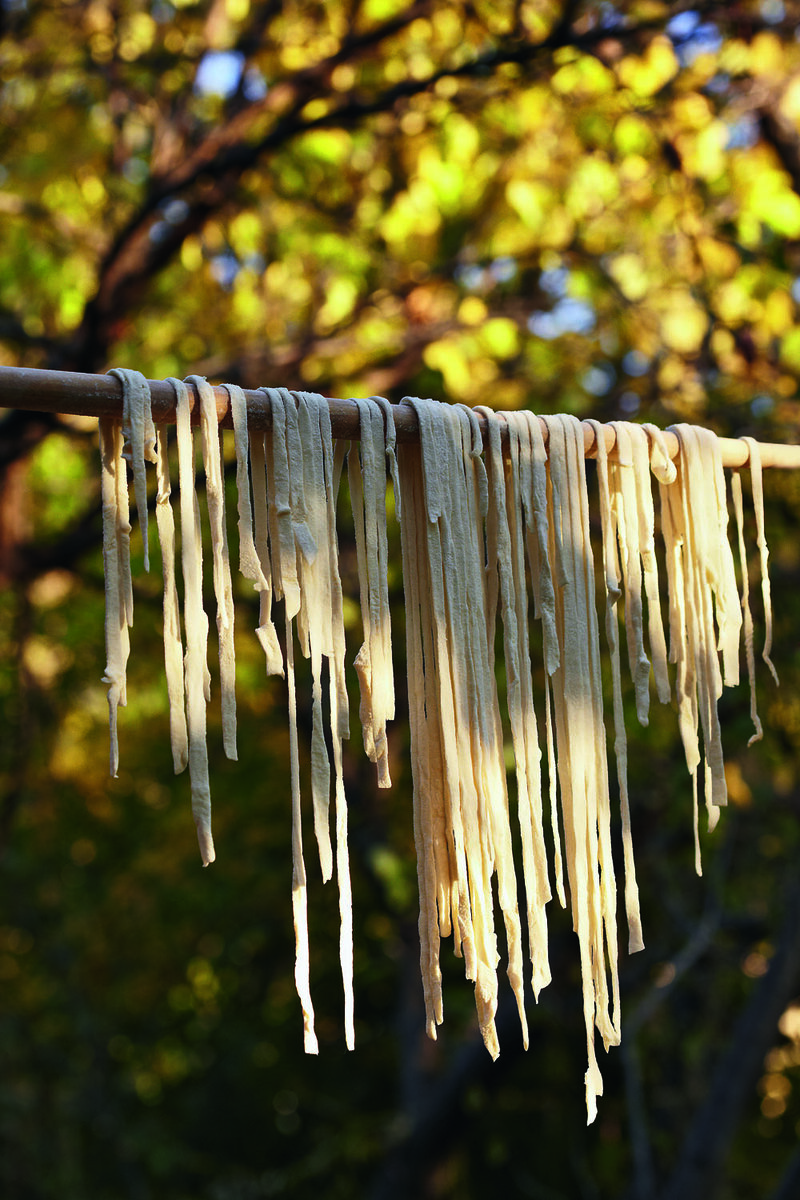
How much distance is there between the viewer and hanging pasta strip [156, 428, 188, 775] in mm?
705

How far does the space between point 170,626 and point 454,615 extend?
0.65 ft

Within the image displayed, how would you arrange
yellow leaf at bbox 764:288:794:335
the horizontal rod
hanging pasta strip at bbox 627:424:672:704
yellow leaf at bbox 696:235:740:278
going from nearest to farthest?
1. the horizontal rod
2. hanging pasta strip at bbox 627:424:672:704
3. yellow leaf at bbox 764:288:794:335
4. yellow leaf at bbox 696:235:740:278

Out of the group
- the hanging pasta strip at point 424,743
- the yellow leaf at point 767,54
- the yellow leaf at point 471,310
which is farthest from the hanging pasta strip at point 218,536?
the yellow leaf at point 471,310

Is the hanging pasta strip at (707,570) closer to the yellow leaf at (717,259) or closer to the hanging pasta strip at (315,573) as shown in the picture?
the hanging pasta strip at (315,573)

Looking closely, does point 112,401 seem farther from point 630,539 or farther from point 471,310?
point 471,310

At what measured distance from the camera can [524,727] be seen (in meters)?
0.81

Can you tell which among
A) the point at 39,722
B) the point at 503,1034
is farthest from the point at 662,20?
the point at 39,722

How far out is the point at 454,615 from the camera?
31.2 inches

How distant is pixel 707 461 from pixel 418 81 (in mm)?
1471

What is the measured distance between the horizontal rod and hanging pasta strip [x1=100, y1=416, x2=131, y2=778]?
0.02 meters

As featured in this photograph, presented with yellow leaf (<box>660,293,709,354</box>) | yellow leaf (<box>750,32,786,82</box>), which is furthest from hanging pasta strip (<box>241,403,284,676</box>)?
yellow leaf (<box>660,293,709,354</box>)

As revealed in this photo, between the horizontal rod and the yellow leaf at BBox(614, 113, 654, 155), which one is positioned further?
the yellow leaf at BBox(614, 113, 654, 155)

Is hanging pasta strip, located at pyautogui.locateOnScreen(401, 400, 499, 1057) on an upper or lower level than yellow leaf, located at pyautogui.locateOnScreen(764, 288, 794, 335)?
lower

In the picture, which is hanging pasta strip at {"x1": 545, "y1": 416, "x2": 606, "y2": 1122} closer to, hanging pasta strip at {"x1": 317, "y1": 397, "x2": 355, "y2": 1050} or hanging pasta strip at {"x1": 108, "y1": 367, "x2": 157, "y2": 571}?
hanging pasta strip at {"x1": 317, "y1": 397, "x2": 355, "y2": 1050}
